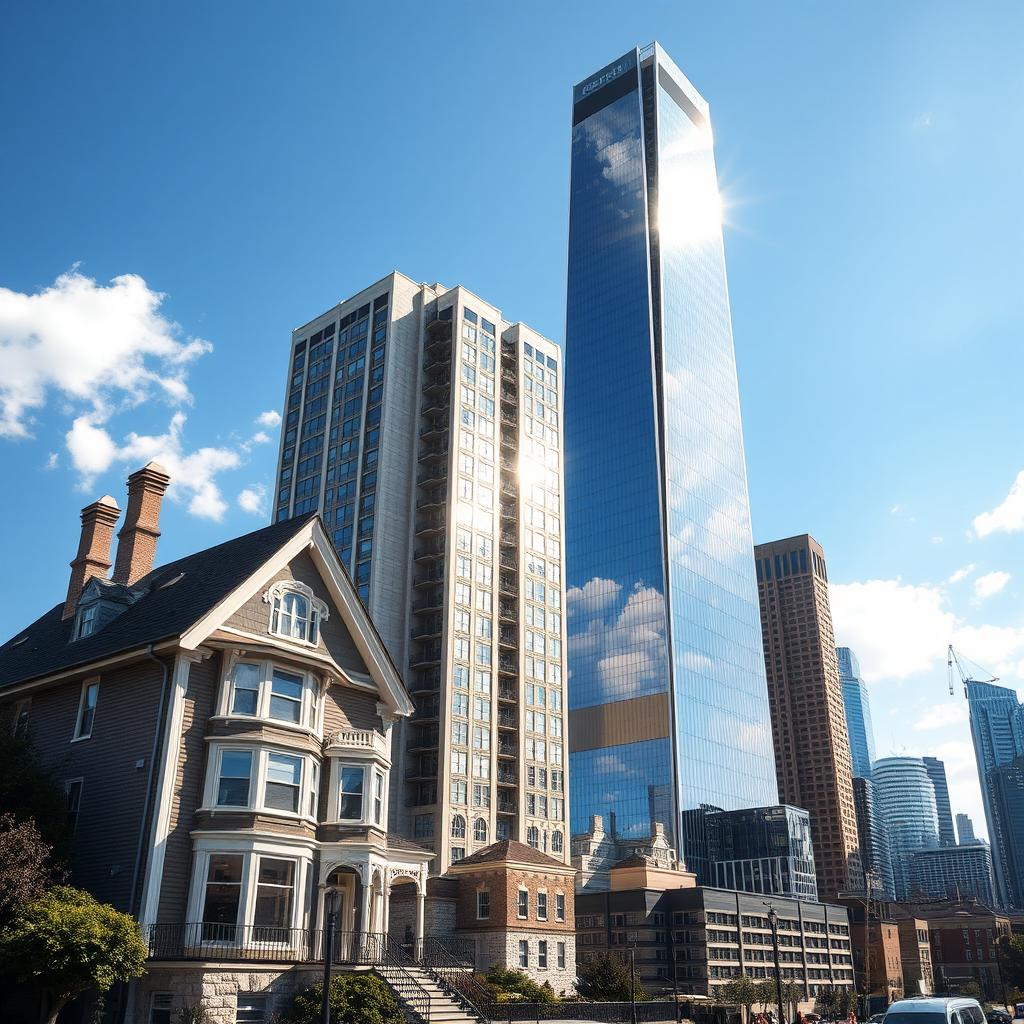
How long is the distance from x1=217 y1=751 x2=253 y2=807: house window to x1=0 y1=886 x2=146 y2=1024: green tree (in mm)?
4839

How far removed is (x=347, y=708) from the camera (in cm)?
3806

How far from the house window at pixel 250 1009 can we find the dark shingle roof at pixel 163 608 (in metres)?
11.1

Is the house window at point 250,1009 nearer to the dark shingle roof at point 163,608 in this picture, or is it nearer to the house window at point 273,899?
the house window at point 273,899

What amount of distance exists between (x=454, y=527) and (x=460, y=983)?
58.9m

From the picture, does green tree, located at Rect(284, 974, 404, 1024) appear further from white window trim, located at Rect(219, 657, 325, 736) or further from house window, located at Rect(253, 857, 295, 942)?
white window trim, located at Rect(219, 657, 325, 736)

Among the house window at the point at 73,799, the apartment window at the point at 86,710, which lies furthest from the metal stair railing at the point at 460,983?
the apartment window at the point at 86,710

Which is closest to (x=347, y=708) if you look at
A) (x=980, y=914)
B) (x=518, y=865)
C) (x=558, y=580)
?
(x=518, y=865)

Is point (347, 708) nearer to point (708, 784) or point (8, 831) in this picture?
point (8, 831)

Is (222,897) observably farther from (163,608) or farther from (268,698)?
(163,608)

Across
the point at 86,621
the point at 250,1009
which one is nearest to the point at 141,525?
the point at 86,621

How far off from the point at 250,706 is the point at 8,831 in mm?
7840

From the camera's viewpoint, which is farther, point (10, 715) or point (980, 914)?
point (980, 914)

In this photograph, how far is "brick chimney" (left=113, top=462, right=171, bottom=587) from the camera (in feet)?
142

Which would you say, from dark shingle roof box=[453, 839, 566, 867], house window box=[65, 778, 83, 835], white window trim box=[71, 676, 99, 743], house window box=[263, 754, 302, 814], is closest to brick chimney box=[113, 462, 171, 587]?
white window trim box=[71, 676, 99, 743]
